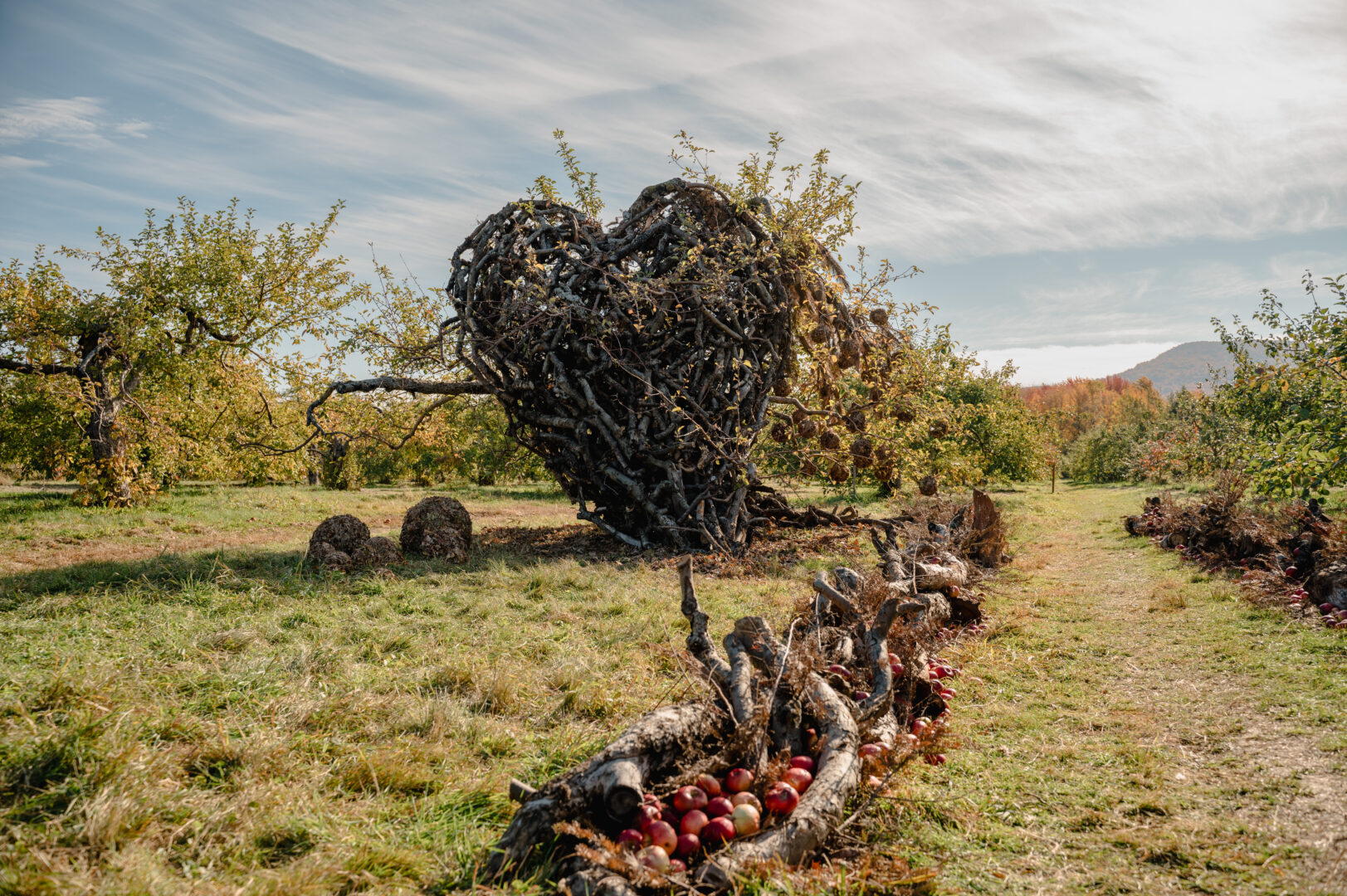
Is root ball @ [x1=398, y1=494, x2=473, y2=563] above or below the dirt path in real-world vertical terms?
above

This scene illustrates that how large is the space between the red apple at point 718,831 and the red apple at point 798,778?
0.45 meters

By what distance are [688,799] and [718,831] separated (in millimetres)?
184

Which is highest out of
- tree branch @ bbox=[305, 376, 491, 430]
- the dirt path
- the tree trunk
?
tree branch @ bbox=[305, 376, 491, 430]

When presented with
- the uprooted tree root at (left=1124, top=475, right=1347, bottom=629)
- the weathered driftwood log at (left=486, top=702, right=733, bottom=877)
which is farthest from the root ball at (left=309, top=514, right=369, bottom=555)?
the uprooted tree root at (left=1124, top=475, right=1347, bottom=629)

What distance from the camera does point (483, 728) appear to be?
4.13m

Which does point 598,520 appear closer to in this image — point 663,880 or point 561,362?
point 561,362

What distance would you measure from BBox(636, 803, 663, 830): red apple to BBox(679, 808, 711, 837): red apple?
0.40 feet

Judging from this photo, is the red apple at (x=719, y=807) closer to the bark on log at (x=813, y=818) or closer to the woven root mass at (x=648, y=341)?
the bark on log at (x=813, y=818)

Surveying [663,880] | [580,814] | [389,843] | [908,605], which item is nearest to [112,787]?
[389,843]

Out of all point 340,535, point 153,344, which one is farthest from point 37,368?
point 340,535

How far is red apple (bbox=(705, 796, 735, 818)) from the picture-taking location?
3021 millimetres

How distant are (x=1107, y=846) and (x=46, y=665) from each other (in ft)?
21.3

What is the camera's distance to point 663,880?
2574mm

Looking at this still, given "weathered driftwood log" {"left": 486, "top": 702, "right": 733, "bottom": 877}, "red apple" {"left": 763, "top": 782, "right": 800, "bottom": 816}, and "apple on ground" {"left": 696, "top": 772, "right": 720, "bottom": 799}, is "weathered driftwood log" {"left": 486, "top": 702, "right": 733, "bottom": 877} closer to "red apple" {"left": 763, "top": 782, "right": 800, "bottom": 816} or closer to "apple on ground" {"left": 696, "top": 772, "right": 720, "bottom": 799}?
"apple on ground" {"left": 696, "top": 772, "right": 720, "bottom": 799}
